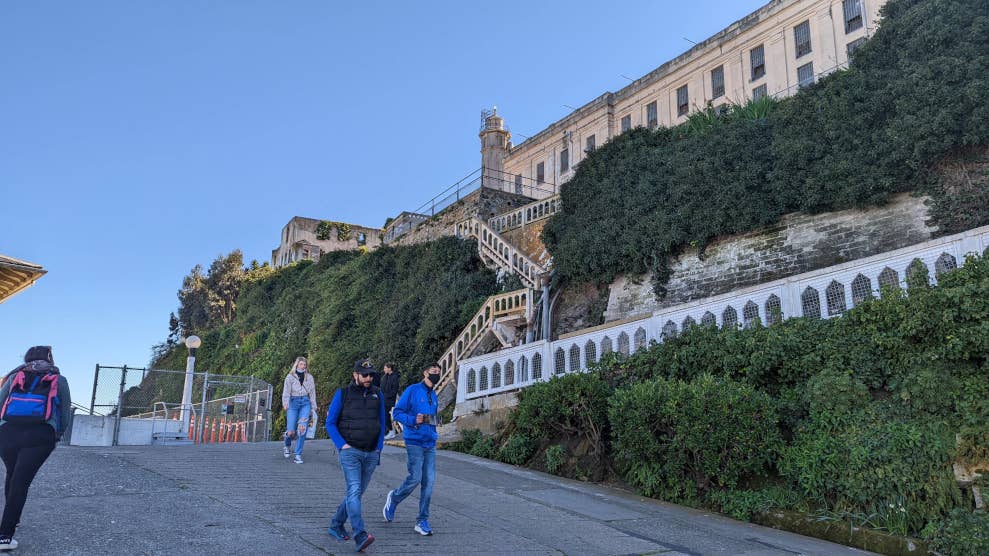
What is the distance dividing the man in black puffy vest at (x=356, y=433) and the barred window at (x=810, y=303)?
24.5ft

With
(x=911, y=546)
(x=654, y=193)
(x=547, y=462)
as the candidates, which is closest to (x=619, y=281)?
(x=654, y=193)

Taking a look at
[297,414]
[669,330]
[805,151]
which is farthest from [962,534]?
[805,151]

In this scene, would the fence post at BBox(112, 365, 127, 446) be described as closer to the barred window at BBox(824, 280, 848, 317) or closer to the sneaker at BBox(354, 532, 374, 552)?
the sneaker at BBox(354, 532, 374, 552)

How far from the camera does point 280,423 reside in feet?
96.9

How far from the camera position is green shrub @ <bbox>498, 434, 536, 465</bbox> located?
43.1 ft

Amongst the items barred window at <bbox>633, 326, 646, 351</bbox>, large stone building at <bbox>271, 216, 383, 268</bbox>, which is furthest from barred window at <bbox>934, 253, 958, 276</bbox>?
large stone building at <bbox>271, 216, 383, 268</bbox>

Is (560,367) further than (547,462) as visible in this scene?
Yes

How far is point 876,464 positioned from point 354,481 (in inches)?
220

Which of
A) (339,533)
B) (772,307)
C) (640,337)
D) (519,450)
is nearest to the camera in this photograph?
(339,533)

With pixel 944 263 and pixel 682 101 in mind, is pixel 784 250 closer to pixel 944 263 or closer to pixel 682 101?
pixel 944 263

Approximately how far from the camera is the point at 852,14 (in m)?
30.7

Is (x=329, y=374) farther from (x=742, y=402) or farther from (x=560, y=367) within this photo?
(x=742, y=402)

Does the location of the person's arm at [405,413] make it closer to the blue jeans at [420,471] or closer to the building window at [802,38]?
the blue jeans at [420,471]

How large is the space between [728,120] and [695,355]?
10.3 metres
